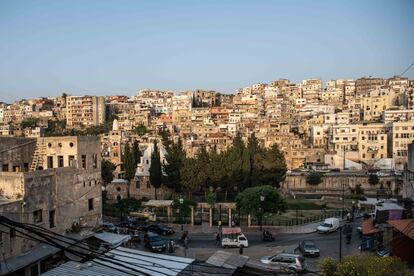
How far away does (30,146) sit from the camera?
77.9ft

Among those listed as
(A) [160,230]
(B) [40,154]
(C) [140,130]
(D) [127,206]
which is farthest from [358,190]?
(C) [140,130]

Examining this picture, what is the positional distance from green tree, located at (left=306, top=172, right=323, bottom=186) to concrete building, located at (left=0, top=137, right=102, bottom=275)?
37350 mm

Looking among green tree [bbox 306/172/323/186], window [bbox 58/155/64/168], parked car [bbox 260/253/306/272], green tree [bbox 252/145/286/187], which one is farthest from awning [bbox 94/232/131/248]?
green tree [bbox 306/172/323/186]

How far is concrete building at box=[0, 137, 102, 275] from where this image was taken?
Answer: 58.9ft

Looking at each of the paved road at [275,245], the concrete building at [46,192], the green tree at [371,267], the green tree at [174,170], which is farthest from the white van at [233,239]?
the green tree at [174,170]

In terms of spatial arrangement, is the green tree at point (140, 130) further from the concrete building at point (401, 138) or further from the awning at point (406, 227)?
the awning at point (406, 227)

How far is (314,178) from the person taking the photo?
183 feet

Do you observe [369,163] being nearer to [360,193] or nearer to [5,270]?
[360,193]

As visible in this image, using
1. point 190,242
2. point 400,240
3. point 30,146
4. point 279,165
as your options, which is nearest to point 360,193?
point 279,165

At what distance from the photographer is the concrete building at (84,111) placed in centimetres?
12725

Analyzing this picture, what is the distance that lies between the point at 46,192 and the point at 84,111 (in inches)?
4396

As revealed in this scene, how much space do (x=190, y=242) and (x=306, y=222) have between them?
11.4m

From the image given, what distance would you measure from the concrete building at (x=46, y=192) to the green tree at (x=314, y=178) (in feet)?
123

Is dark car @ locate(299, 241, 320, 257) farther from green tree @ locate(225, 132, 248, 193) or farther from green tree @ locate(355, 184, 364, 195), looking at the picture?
green tree @ locate(355, 184, 364, 195)
